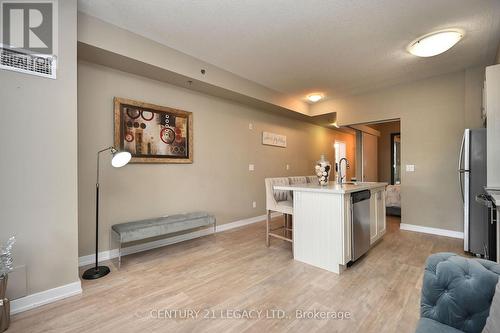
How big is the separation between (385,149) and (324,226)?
647 centimetres

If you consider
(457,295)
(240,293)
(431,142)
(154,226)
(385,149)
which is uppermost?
(385,149)

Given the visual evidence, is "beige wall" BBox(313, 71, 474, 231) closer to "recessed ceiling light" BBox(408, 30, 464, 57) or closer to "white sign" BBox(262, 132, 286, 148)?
"recessed ceiling light" BBox(408, 30, 464, 57)

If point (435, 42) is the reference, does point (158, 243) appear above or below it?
below

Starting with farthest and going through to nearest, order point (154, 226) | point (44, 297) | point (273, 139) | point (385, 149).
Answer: point (385, 149), point (273, 139), point (154, 226), point (44, 297)

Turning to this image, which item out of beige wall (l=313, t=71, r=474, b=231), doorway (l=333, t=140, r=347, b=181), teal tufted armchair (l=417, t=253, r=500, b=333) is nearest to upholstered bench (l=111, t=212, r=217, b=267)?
teal tufted armchair (l=417, t=253, r=500, b=333)

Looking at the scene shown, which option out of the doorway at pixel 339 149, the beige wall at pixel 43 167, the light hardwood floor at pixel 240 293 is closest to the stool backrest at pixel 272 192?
the light hardwood floor at pixel 240 293

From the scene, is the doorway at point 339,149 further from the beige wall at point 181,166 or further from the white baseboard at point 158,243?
the white baseboard at point 158,243

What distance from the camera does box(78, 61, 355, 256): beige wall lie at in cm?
273

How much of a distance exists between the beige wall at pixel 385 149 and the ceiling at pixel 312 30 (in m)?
4.08

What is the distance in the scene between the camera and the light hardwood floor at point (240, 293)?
164cm

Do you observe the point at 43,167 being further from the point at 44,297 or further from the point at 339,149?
the point at 339,149

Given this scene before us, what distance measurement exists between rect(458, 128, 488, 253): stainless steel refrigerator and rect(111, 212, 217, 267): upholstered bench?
3.41 m

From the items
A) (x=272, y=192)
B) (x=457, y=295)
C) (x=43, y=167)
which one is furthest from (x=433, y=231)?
(x=43, y=167)

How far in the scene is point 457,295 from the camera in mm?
982
